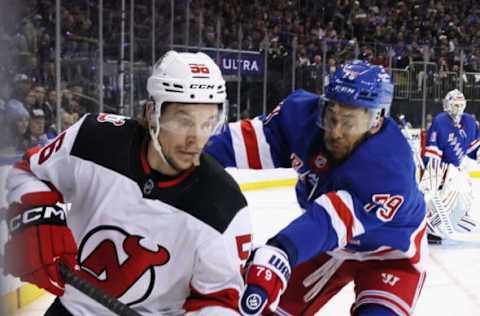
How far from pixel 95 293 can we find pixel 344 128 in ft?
2.49

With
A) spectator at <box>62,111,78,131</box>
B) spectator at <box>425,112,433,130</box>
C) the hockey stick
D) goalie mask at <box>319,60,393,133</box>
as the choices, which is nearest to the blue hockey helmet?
goalie mask at <box>319,60,393,133</box>

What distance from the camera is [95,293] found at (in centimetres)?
107

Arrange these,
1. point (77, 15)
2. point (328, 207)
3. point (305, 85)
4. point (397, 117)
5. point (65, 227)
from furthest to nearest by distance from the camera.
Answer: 1. point (397, 117)
2. point (305, 85)
3. point (77, 15)
4. point (328, 207)
5. point (65, 227)

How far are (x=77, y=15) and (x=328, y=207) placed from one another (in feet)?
11.1

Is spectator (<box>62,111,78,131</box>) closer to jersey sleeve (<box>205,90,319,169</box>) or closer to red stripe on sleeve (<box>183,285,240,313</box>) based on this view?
jersey sleeve (<box>205,90,319,169</box>)

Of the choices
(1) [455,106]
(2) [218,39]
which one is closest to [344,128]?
(1) [455,106]

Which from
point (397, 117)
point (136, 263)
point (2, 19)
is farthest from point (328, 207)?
point (397, 117)

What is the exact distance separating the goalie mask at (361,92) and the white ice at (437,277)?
1447 millimetres

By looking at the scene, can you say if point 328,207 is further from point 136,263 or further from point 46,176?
point 46,176

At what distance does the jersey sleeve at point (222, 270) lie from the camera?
111cm

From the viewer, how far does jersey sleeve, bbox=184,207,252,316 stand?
1.11 meters

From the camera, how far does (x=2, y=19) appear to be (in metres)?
0.38

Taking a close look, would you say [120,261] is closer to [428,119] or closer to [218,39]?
[218,39]

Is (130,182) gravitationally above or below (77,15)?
below
